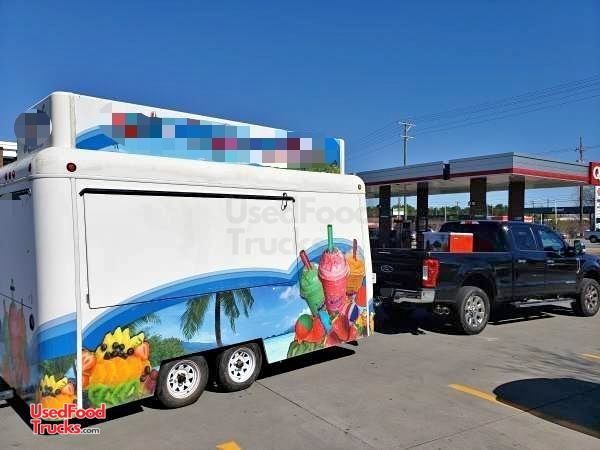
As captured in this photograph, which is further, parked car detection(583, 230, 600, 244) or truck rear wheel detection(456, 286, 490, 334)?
parked car detection(583, 230, 600, 244)

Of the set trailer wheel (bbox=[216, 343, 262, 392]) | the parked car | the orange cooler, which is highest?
the orange cooler

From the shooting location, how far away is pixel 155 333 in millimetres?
5043

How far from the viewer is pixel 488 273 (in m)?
9.27

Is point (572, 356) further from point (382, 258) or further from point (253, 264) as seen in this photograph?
point (253, 264)

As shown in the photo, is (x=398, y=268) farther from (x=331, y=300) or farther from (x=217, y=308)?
(x=217, y=308)

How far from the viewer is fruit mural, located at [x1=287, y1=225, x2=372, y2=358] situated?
21.3 ft

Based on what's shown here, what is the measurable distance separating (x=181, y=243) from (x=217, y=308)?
84 centimetres

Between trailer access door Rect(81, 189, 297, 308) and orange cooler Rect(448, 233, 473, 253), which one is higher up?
trailer access door Rect(81, 189, 297, 308)

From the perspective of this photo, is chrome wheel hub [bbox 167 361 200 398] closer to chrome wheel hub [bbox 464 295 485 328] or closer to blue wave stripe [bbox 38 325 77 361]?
blue wave stripe [bbox 38 325 77 361]

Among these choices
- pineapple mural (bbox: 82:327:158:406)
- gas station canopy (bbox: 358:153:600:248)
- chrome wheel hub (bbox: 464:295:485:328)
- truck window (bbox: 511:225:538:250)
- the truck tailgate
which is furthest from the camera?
gas station canopy (bbox: 358:153:600:248)

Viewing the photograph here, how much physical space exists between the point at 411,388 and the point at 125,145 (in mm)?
4301

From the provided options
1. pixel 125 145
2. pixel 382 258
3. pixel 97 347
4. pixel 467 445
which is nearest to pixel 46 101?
pixel 125 145

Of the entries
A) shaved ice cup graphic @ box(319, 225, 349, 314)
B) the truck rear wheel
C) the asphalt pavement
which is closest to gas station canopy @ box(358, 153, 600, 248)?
the truck rear wheel

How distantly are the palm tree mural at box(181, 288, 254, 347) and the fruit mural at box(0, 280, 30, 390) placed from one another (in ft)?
4.85
